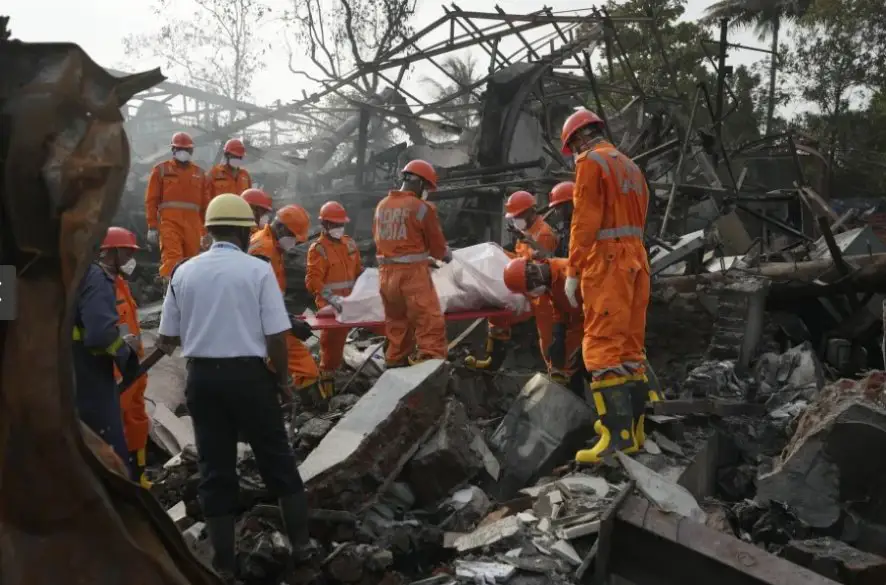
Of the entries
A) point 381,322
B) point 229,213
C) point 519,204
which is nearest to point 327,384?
point 381,322

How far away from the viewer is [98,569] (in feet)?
6.04

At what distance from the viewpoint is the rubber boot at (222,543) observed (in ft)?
11.5

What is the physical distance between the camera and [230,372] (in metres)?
3.45

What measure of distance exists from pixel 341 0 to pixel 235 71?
23.7ft

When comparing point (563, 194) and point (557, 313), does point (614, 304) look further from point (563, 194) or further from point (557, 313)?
point (563, 194)

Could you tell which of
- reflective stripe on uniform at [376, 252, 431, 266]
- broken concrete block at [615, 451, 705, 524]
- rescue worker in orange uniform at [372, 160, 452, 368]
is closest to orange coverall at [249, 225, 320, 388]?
Answer: rescue worker in orange uniform at [372, 160, 452, 368]

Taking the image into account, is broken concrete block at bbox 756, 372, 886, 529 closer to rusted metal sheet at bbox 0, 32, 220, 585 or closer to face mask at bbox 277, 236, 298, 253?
rusted metal sheet at bbox 0, 32, 220, 585

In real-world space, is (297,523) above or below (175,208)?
below

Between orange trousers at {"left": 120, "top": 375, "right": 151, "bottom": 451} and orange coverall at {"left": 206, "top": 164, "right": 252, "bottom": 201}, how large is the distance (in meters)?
3.27

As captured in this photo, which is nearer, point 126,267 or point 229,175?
point 126,267

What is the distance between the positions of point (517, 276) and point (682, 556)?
2.69m

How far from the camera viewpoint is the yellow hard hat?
365cm

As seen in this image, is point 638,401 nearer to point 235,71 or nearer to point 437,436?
point 437,436

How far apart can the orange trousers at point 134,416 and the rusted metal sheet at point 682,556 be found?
322cm
